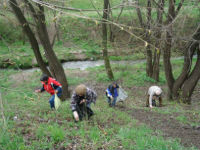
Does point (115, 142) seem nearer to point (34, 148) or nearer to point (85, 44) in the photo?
point (34, 148)

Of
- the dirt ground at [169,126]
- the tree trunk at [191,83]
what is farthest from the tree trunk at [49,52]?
the tree trunk at [191,83]

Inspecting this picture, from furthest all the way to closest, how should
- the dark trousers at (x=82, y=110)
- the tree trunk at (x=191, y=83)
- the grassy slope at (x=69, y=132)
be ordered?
1. the tree trunk at (x=191, y=83)
2. the dark trousers at (x=82, y=110)
3. the grassy slope at (x=69, y=132)

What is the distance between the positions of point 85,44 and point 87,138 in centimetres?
2009

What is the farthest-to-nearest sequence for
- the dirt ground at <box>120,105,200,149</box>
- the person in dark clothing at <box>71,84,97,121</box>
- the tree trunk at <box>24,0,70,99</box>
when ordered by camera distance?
the tree trunk at <box>24,0,70,99</box>
the person in dark clothing at <box>71,84,97,121</box>
the dirt ground at <box>120,105,200,149</box>

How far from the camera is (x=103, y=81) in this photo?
1403 centimetres

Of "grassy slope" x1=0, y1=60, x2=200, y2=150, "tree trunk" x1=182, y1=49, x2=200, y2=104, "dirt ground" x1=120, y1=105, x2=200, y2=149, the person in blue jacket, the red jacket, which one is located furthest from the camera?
"tree trunk" x1=182, y1=49, x2=200, y2=104

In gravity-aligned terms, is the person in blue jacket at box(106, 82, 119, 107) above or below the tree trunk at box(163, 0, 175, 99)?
below

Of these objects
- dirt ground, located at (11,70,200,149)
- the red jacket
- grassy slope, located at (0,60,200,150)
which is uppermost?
the red jacket

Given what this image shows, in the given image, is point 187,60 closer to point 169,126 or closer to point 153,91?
point 153,91

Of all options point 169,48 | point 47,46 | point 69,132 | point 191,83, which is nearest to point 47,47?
point 47,46

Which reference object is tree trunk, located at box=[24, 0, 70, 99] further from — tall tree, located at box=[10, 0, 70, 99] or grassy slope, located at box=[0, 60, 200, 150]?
grassy slope, located at box=[0, 60, 200, 150]

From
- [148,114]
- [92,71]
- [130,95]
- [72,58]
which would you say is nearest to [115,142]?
[148,114]

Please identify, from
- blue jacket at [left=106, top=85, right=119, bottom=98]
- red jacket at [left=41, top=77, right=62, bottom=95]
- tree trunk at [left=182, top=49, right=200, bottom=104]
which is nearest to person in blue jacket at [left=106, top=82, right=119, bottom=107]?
blue jacket at [left=106, top=85, right=119, bottom=98]

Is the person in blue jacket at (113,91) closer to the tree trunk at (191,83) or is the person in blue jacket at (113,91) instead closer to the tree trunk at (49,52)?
the tree trunk at (49,52)
